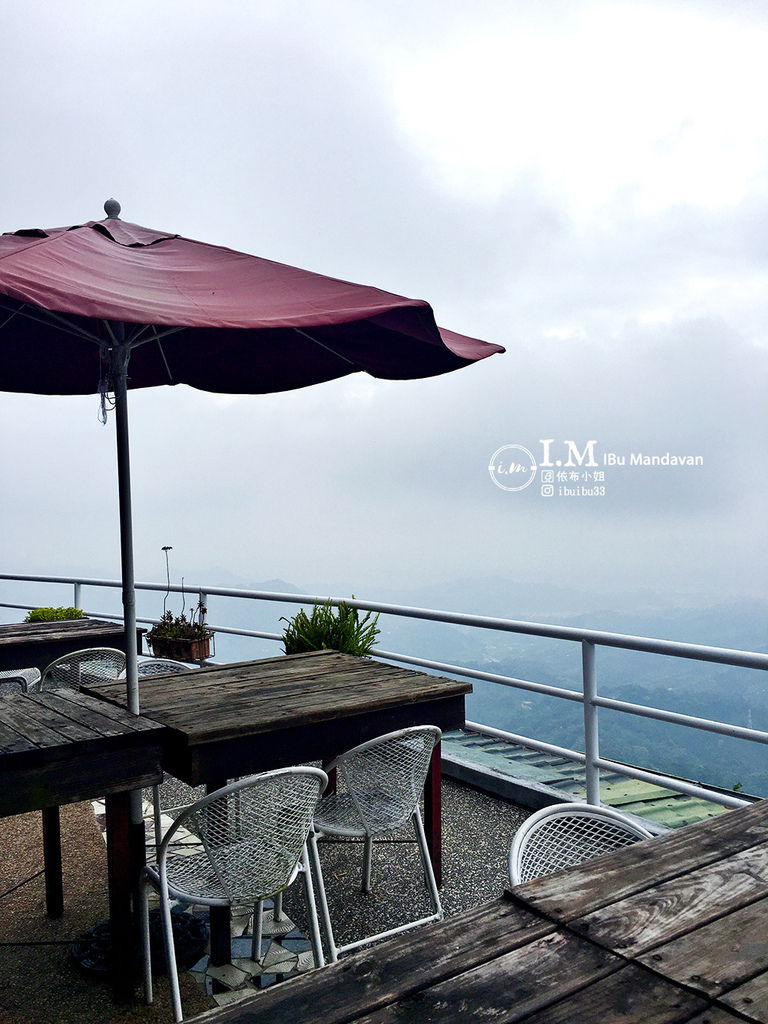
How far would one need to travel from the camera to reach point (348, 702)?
2.69 meters

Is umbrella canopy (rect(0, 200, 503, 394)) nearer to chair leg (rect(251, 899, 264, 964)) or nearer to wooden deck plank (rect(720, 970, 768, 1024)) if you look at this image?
wooden deck plank (rect(720, 970, 768, 1024))

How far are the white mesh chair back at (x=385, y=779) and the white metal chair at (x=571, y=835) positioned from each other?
67 centimetres

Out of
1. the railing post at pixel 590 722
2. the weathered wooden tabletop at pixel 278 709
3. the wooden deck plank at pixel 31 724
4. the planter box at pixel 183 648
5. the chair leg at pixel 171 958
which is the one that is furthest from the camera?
the planter box at pixel 183 648

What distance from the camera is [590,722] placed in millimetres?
3328

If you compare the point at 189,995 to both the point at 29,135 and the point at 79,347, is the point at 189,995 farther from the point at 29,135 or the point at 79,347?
the point at 29,135

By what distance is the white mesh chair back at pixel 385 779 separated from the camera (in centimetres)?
252

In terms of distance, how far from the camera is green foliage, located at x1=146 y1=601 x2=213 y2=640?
226 inches

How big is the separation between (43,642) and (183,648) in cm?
117

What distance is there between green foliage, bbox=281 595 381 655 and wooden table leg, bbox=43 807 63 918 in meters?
1.90

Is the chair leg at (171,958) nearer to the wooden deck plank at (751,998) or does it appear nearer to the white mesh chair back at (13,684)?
the wooden deck plank at (751,998)

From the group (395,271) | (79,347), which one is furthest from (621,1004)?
(395,271)

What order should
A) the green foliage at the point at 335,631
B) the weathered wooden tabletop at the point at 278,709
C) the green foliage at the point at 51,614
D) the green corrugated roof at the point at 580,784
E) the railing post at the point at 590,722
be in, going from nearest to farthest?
1. the weathered wooden tabletop at the point at 278,709
2. the railing post at the point at 590,722
3. the green corrugated roof at the point at 580,784
4. the green foliage at the point at 335,631
5. the green foliage at the point at 51,614

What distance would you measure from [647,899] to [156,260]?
6.86 feet

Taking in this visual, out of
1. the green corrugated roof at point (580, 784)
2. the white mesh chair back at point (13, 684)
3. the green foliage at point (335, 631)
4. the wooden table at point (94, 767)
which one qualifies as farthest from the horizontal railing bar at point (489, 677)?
the wooden table at point (94, 767)
